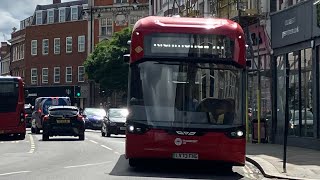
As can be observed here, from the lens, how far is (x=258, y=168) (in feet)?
59.8

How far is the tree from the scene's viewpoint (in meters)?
64.7

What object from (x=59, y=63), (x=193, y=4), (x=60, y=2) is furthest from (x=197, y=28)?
(x=60, y=2)

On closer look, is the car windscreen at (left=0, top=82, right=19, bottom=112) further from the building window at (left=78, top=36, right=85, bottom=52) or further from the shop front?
the building window at (left=78, top=36, right=85, bottom=52)

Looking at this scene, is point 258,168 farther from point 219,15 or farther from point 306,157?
point 219,15

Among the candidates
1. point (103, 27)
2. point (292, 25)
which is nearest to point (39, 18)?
point (103, 27)

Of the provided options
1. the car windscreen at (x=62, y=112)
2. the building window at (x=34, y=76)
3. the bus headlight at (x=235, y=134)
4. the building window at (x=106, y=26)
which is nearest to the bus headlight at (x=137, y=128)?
the bus headlight at (x=235, y=134)

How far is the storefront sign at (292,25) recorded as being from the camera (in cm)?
2452

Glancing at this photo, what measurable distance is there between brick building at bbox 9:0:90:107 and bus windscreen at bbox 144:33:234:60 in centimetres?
6105

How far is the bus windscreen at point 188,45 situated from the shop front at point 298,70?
7.17m

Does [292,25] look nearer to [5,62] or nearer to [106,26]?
[106,26]

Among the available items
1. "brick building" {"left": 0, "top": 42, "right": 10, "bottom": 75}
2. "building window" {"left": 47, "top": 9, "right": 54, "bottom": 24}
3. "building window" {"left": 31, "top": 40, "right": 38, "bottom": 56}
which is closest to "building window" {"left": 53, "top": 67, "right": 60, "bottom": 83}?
"building window" {"left": 31, "top": 40, "right": 38, "bottom": 56}

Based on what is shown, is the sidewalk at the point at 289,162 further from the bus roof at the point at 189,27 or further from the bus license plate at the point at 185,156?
the bus roof at the point at 189,27

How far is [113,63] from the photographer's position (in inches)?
2562

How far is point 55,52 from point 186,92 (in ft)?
219
